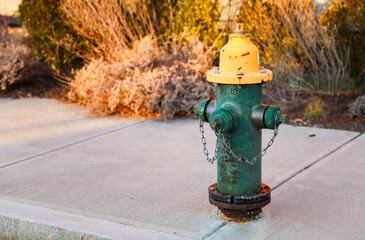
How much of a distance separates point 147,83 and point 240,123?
325 cm

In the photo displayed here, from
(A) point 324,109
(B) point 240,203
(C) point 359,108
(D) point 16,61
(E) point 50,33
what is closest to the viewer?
(B) point 240,203

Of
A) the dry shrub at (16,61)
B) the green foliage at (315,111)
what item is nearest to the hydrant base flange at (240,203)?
the green foliage at (315,111)

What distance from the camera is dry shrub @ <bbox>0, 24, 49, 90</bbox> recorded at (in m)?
8.42

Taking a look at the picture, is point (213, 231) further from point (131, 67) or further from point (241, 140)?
point (131, 67)

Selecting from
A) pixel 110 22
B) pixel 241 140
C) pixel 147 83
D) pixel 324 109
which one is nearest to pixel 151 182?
pixel 241 140

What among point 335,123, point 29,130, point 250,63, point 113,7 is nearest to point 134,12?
point 113,7

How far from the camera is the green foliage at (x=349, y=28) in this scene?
22.0 feet

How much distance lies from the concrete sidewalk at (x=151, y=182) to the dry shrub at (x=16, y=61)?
1591mm

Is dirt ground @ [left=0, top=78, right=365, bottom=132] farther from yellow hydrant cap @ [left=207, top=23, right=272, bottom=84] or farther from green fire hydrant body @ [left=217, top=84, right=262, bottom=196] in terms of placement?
yellow hydrant cap @ [left=207, top=23, right=272, bottom=84]

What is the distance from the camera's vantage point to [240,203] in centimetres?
384

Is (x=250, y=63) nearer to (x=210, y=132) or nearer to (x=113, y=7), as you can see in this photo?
(x=210, y=132)

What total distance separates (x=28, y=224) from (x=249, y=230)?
1.50m

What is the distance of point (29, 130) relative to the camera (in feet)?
21.8

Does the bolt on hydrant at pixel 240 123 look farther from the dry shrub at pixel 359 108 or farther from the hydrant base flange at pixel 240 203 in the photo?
the dry shrub at pixel 359 108
